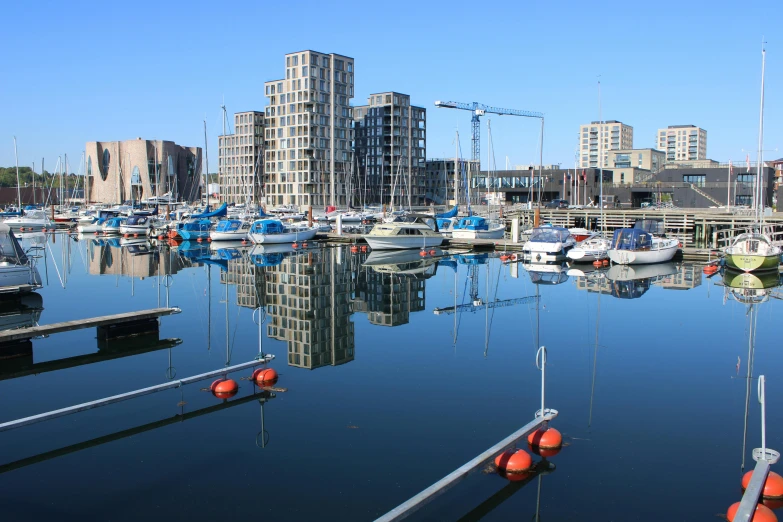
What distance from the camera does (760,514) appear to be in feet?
29.3

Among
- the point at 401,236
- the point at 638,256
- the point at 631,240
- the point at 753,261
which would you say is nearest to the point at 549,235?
the point at 631,240

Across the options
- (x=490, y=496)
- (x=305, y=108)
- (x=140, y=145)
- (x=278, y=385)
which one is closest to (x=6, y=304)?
(x=278, y=385)

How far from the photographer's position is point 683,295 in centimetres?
3016

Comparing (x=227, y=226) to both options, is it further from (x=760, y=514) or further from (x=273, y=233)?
(x=760, y=514)

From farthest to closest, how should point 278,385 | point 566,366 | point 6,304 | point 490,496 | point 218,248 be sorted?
A: point 218,248, point 6,304, point 566,366, point 278,385, point 490,496

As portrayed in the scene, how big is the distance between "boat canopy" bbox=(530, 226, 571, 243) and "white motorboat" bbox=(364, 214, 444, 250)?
33.6 ft

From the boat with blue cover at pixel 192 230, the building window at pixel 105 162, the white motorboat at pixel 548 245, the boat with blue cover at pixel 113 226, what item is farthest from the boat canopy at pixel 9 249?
the building window at pixel 105 162

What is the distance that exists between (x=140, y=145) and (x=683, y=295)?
152003mm

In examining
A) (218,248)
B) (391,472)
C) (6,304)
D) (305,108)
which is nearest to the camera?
(391,472)

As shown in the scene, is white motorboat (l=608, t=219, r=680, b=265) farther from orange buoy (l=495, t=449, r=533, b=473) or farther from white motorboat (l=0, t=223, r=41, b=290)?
orange buoy (l=495, t=449, r=533, b=473)

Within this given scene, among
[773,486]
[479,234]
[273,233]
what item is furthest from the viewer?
[479,234]

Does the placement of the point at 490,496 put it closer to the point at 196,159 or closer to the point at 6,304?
the point at 6,304

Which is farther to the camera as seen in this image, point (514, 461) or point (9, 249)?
point (9, 249)

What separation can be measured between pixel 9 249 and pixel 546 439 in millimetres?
26239
